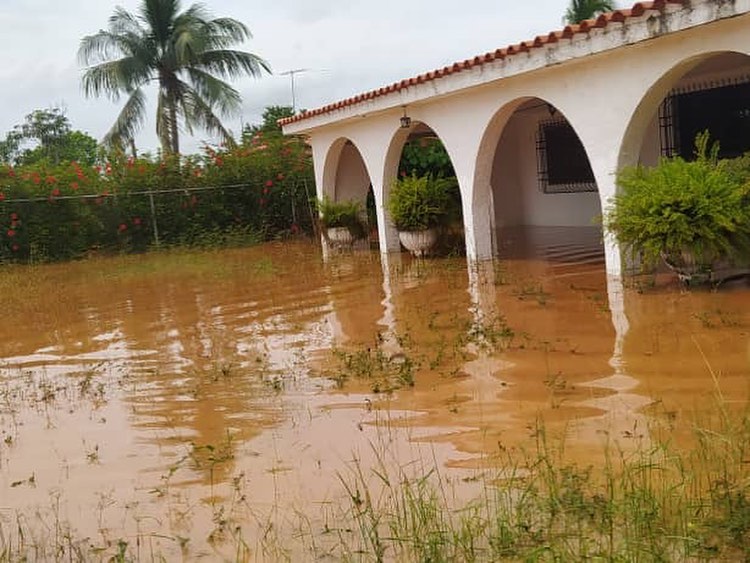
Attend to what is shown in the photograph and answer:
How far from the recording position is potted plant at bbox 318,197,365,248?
18.0m

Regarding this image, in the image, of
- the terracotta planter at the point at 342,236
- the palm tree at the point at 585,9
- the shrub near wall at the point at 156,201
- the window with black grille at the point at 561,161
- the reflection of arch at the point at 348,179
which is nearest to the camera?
the window with black grille at the point at 561,161

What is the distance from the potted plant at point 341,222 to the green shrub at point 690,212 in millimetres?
9215

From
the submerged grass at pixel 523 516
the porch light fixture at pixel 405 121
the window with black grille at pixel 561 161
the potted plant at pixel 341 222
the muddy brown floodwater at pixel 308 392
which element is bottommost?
the submerged grass at pixel 523 516

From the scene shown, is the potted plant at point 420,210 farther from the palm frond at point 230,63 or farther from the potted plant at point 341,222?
the palm frond at point 230,63

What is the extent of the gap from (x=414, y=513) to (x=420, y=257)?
11108mm

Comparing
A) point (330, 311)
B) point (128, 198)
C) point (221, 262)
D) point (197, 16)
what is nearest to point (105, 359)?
point (330, 311)

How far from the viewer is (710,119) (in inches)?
527

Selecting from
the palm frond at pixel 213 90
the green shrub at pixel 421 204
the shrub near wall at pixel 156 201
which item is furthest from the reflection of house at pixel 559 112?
the palm frond at pixel 213 90

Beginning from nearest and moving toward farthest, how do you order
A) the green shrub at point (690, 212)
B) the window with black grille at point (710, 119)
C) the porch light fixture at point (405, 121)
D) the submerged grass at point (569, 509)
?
the submerged grass at point (569, 509)
the green shrub at point (690, 212)
the window with black grille at point (710, 119)
the porch light fixture at point (405, 121)

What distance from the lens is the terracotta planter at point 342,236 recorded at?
1803cm

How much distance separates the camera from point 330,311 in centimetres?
1064

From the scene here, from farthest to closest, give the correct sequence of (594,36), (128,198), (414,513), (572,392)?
1. (128,198)
2. (594,36)
3. (572,392)
4. (414,513)

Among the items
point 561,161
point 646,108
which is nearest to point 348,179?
point 561,161

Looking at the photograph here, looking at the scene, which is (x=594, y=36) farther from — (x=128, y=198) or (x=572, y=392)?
(x=128, y=198)
